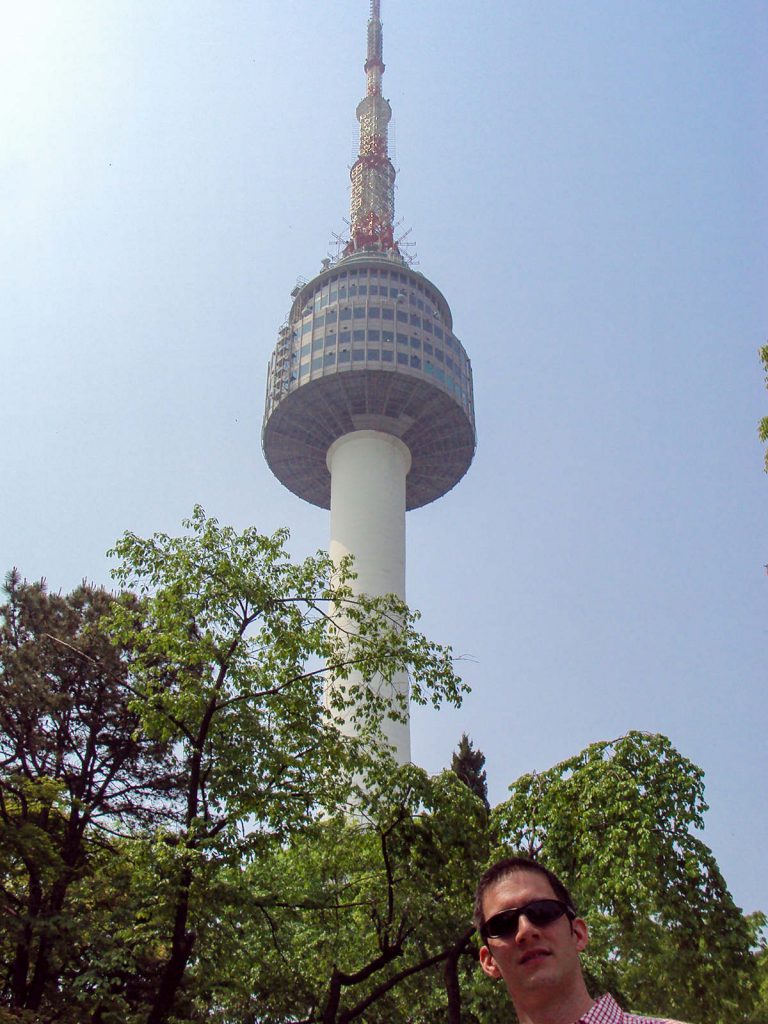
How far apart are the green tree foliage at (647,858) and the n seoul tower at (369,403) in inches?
1639

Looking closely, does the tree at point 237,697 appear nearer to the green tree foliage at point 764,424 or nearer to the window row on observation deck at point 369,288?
the green tree foliage at point 764,424

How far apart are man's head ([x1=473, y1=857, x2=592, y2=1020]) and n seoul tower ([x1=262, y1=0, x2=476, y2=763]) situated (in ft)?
176

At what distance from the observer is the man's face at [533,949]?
2879 millimetres

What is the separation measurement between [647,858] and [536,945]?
1155 centimetres

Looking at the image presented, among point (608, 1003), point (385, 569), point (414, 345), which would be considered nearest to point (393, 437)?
point (414, 345)

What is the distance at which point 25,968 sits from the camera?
14586 mm

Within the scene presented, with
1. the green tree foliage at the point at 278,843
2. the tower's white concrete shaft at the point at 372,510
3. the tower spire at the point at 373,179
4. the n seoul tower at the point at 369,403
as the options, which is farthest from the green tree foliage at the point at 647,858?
the tower spire at the point at 373,179

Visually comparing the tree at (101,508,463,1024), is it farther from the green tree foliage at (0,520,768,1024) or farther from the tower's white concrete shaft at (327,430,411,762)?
the tower's white concrete shaft at (327,430,411,762)

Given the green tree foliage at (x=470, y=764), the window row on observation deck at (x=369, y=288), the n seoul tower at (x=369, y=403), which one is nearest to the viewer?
the green tree foliage at (x=470, y=764)

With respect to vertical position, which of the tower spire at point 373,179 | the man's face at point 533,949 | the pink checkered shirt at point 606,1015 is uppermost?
the tower spire at point 373,179

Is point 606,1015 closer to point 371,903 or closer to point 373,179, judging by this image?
point 371,903

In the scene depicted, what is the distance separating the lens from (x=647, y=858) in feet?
43.4

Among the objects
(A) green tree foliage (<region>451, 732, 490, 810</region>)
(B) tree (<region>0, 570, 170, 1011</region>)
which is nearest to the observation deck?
(A) green tree foliage (<region>451, 732, 490, 810</region>)

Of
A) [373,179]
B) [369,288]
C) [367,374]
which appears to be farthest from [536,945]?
[373,179]
